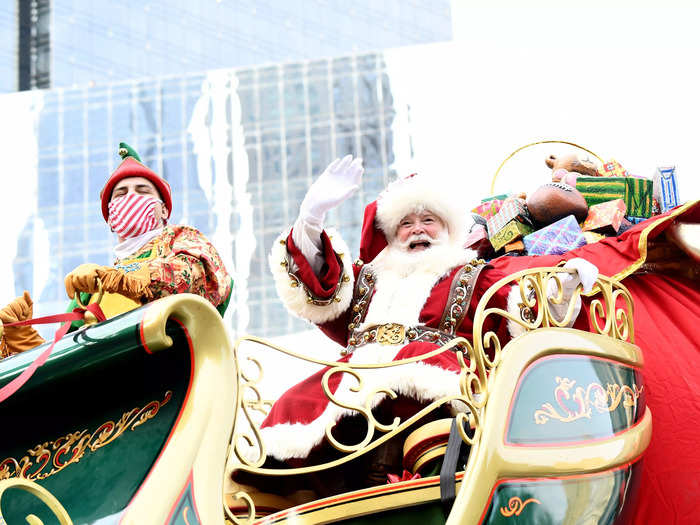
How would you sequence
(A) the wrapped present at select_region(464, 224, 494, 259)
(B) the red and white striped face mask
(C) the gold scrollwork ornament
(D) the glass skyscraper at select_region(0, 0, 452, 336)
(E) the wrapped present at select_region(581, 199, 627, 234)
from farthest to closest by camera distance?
1. (D) the glass skyscraper at select_region(0, 0, 452, 336)
2. (A) the wrapped present at select_region(464, 224, 494, 259)
3. (E) the wrapped present at select_region(581, 199, 627, 234)
4. (B) the red and white striped face mask
5. (C) the gold scrollwork ornament

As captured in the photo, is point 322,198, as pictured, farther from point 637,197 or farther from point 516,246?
point 637,197

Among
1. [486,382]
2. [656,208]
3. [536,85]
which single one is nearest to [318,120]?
[536,85]

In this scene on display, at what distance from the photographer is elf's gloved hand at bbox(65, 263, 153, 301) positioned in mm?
2691

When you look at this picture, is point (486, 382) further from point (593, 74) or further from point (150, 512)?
point (593, 74)

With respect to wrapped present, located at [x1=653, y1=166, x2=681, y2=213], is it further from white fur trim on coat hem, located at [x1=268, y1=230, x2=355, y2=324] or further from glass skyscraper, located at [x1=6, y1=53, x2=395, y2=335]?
glass skyscraper, located at [x1=6, y1=53, x2=395, y2=335]

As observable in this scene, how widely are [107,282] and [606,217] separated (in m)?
2.00

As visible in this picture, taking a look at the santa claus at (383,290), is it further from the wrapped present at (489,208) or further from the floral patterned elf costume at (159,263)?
the wrapped present at (489,208)

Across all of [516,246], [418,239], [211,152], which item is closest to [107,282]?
[418,239]

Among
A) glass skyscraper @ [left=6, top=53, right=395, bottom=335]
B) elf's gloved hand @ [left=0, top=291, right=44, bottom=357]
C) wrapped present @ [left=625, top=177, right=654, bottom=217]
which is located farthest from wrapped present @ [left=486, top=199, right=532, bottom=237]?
glass skyscraper @ [left=6, top=53, right=395, bottom=335]

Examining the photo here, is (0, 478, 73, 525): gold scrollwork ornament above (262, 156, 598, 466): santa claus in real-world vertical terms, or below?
below

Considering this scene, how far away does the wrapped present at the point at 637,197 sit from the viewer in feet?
13.6

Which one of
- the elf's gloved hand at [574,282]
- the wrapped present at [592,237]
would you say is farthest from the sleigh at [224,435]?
the wrapped present at [592,237]

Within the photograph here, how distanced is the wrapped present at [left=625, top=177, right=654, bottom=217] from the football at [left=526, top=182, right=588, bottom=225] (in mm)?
184

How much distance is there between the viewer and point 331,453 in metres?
3.15
